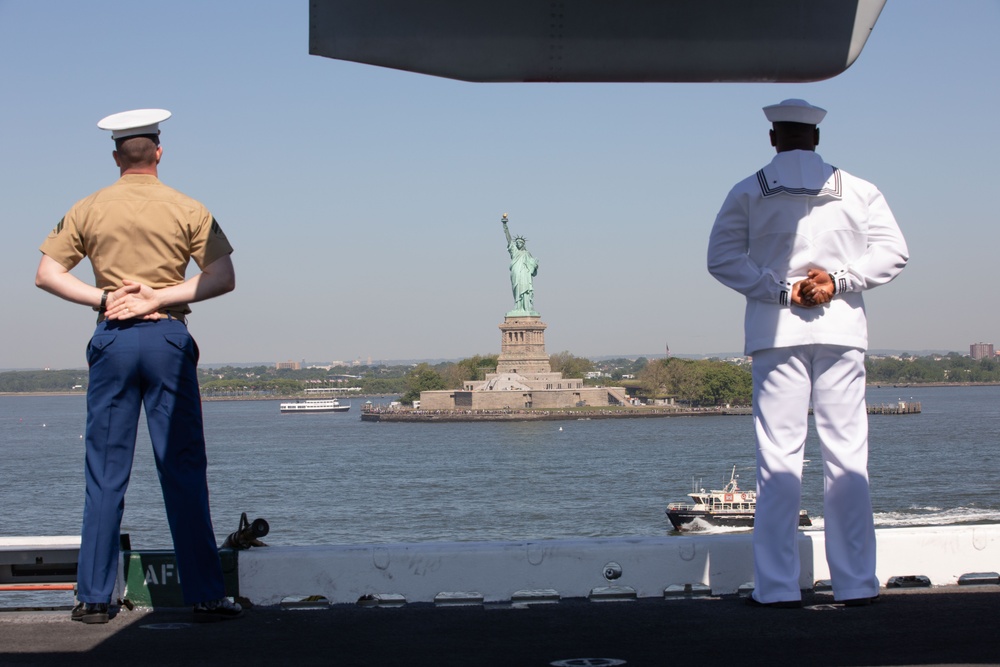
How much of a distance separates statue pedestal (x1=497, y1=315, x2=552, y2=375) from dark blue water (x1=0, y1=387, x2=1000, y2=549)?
9177 millimetres

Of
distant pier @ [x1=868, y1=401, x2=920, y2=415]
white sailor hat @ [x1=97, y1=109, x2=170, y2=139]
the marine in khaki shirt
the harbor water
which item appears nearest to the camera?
the marine in khaki shirt

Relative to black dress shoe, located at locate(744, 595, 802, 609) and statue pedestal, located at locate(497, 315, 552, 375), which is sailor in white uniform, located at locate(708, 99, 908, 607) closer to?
black dress shoe, located at locate(744, 595, 802, 609)

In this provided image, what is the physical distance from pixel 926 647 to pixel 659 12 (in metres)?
1.71

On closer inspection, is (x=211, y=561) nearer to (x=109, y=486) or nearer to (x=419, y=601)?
(x=109, y=486)

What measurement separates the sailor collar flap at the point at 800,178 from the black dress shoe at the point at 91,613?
2215mm

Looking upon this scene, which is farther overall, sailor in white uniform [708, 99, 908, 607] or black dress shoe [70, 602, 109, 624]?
sailor in white uniform [708, 99, 908, 607]

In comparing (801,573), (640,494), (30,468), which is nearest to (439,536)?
(640,494)

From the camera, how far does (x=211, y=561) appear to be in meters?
3.35

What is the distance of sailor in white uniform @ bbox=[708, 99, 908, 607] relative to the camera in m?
3.53

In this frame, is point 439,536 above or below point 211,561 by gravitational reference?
below

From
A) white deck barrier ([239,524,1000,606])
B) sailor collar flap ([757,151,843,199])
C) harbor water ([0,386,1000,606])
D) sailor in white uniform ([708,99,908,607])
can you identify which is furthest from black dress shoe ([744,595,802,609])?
harbor water ([0,386,1000,606])

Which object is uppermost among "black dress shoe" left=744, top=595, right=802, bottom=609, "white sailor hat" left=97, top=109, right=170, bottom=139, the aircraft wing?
the aircraft wing

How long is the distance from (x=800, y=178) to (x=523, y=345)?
84964 mm

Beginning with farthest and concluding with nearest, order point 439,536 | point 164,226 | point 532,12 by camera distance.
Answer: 1. point 439,536
2. point 164,226
3. point 532,12
